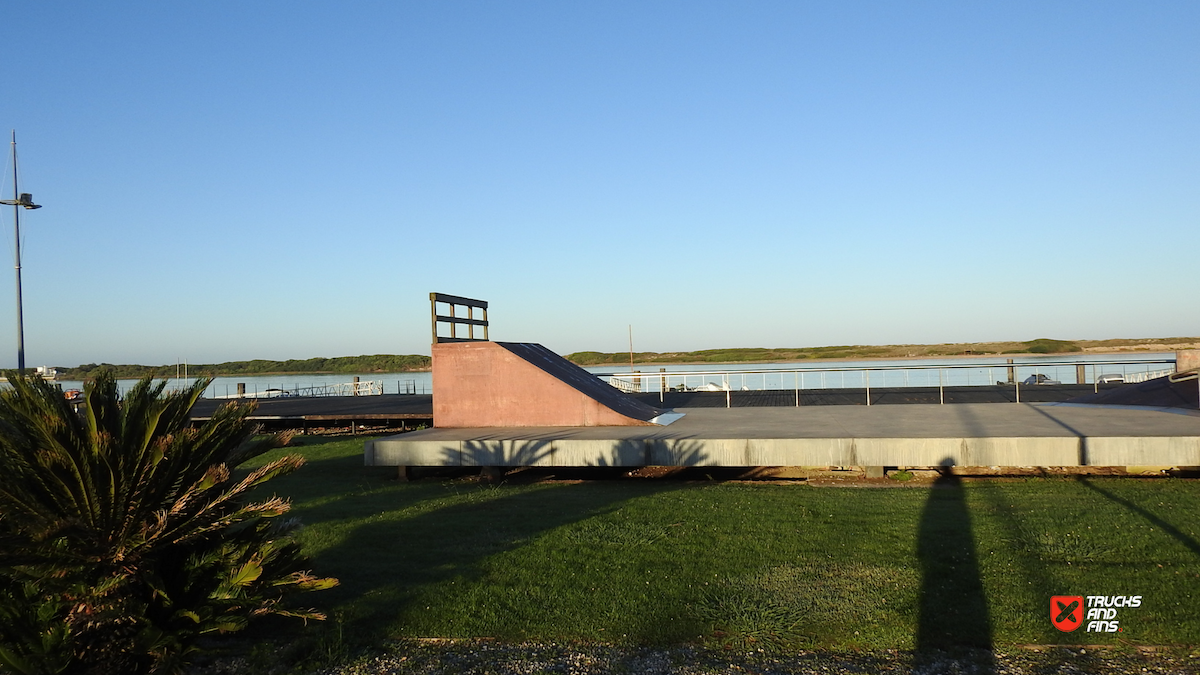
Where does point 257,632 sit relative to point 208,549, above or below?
below

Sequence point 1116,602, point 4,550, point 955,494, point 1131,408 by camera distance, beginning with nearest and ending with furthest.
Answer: point 4,550 → point 1116,602 → point 955,494 → point 1131,408

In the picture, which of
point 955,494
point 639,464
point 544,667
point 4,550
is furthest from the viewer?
point 639,464

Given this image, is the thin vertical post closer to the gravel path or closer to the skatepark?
the skatepark

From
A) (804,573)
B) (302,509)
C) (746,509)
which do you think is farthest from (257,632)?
(746,509)

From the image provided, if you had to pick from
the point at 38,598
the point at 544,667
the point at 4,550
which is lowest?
the point at 544,667

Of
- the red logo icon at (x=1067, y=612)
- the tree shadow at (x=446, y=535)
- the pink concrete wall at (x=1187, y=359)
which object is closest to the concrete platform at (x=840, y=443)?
the tree shadow at (x=446, y=535)

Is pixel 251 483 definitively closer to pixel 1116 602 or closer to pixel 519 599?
pixel 519 599

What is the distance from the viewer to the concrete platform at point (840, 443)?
9.15 metres

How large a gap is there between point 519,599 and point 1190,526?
5599mm

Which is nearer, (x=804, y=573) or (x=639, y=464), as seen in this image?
(x=804, y=573)

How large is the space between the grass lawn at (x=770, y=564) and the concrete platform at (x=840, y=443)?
0.43m

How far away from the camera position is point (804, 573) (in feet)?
18.4

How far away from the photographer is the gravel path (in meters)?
4.00

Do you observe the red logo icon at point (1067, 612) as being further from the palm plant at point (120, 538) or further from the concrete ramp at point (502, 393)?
the concrete ramp at point (502, 393)
